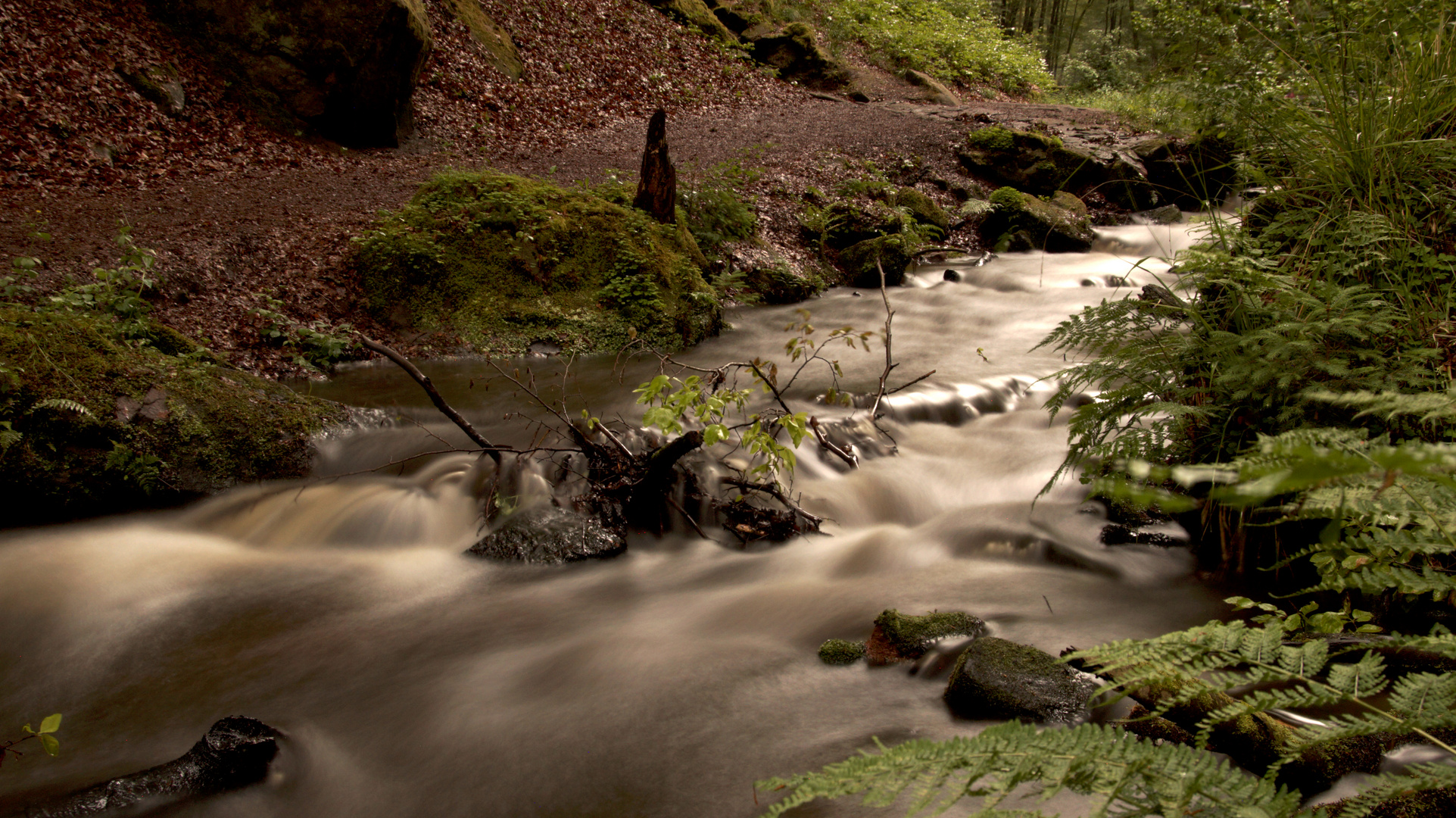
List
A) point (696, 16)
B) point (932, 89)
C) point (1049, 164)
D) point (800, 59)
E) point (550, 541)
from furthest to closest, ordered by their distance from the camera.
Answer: point (932, 89), point (800, 59), point (696, 16), point (1049, 164), point (550, 541)

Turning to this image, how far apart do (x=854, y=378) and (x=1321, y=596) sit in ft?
14.9

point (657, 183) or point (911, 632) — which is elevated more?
point (657, 183)

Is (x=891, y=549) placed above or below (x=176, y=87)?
below

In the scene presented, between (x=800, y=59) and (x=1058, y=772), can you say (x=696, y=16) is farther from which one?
(x=1058, y=772)

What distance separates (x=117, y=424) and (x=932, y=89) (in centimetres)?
1994

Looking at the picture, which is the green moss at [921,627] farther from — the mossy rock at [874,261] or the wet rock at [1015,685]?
the mossy rock at [874,261]

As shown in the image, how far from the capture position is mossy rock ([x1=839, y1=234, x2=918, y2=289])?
1084 cm

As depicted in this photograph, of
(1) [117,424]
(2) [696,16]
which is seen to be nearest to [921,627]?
(1) [117,424]

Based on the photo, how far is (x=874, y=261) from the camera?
35.2 feet

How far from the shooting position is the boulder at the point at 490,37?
46.6 feet

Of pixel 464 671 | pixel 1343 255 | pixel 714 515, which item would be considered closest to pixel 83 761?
pixel 464 671

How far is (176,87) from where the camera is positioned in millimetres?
10141

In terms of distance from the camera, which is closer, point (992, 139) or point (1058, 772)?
point (1058, 772)

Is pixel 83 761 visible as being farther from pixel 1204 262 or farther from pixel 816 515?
pixel 1204 262
